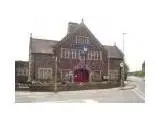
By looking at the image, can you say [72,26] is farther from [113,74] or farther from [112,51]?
[113,74]

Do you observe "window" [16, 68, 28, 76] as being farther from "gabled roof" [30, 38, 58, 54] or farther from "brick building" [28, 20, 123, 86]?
"gabled roof" [30, 38, 58, 54]

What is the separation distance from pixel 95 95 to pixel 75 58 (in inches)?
29.8

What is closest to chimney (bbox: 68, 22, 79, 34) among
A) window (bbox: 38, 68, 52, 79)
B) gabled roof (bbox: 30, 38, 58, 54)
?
gabled roof (bbox: 30, 38, 58, 54)

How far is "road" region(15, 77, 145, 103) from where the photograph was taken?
4945 millimetres

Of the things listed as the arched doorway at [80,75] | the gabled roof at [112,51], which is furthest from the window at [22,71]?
the gabled roof at [112,51]

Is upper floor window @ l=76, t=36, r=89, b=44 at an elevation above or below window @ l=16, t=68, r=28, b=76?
above

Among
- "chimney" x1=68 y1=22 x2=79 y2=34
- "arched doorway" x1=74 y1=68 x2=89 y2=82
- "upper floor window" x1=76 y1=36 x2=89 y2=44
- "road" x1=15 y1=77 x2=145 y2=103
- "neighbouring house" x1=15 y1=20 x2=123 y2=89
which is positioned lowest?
"road" x1=15 y1=77 x2=145 y2=103

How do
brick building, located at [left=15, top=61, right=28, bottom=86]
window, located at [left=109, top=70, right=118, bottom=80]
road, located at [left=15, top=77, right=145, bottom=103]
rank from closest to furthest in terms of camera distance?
brick building, located at [left=15, top=61, right=28, bottom=86] → road, located at [left=15, top=77, right=145, bottom=103] → window, located at [left=109, top=70, right=118, bottom=80]

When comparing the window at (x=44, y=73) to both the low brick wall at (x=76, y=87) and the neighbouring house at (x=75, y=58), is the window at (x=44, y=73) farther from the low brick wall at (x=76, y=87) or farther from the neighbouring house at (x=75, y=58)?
the low brick wall at (x=76, y=87)

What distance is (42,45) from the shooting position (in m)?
5.02

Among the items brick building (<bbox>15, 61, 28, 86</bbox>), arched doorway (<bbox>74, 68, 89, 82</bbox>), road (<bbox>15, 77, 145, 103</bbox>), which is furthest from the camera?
arched doorway (<bbox>74, 68, 89, 82</bbox>)

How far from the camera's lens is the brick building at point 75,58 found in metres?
5.01

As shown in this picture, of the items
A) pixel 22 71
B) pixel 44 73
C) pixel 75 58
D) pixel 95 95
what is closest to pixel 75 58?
pixel 75 58

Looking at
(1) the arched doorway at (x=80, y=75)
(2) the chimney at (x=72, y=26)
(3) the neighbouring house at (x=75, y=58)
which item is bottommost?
(1) the arched doorway at (x=80, y=75)
